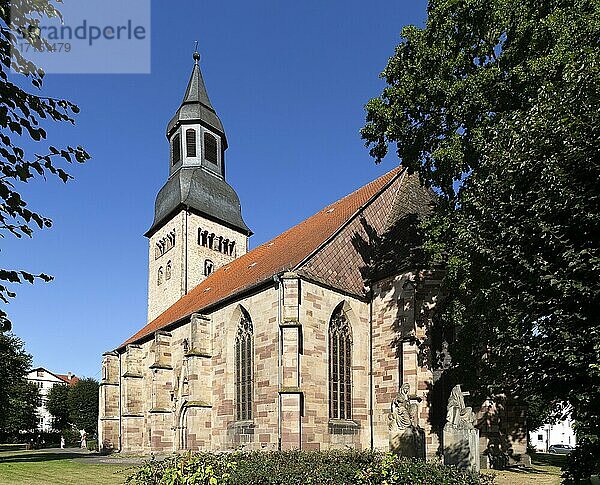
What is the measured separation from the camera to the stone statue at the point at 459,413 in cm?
1539

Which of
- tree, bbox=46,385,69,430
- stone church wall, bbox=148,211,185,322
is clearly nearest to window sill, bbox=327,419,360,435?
stone church wall, bbox=148,211,185,322

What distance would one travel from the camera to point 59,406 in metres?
75.1

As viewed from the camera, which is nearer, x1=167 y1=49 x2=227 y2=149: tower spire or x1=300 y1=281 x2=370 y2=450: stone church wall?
x1=300 y1=281 x2=370 y2=450: stone church wall

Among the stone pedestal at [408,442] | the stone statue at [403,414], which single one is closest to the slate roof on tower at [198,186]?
the stone statue at [403,414]

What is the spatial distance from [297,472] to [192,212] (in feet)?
100

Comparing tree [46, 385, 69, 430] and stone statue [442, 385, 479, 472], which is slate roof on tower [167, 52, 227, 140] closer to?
stone statue [442, 385, 479, 472]

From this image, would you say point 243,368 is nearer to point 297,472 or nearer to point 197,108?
point 297,472

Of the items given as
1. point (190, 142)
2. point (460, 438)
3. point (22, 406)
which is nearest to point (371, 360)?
point (460, 438)

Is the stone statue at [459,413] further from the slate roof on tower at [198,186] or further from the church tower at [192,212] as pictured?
the slate roof on tower at [198,186]

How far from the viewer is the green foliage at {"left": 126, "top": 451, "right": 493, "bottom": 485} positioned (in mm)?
8422

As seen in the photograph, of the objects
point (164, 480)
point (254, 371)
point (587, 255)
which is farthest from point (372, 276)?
point (164, 480)

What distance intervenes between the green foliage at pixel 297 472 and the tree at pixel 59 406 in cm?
7358

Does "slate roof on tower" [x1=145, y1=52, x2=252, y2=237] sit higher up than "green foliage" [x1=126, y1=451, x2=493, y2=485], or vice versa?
"slate roof on tower" [x1=145, y1=52, x2=252, y2=237]

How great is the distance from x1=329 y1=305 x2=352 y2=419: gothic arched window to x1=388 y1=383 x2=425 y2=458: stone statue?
394cm
